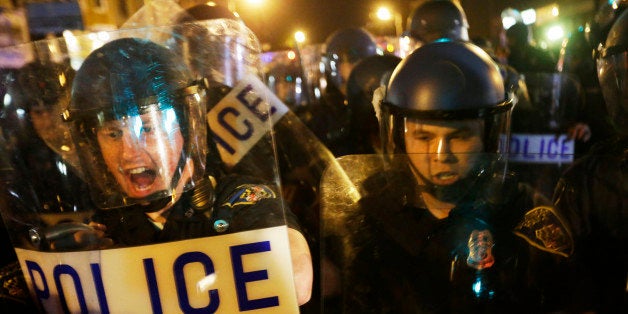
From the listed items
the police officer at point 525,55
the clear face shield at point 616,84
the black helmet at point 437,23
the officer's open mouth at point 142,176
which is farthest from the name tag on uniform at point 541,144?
the officer's open mouth at point 142,176

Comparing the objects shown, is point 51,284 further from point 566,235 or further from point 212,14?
point 212,14

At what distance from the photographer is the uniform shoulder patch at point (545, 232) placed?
1.43 m

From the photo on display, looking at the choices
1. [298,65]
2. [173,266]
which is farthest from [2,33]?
[298,65]

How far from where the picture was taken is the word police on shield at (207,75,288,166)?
177 cm

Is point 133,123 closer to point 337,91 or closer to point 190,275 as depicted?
point 190,275

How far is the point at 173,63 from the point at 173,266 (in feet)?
2.35

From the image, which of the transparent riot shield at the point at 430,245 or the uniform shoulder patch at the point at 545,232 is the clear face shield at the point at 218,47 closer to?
the transparent riot shield at the point at 430,245

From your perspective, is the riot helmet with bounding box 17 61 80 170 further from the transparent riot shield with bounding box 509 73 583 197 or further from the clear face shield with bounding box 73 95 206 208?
the transparent riot shield with bounding box 509 73 583 197

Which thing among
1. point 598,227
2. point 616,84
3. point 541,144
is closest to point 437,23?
point 541,144

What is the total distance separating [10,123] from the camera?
163cm

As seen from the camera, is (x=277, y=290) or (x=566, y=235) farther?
(x=277, y=290)

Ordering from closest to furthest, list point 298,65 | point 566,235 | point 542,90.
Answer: point 566,235, point 542,90, point 298,65

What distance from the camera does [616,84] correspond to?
2436mm

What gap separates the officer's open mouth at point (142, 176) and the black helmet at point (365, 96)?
2146mm
